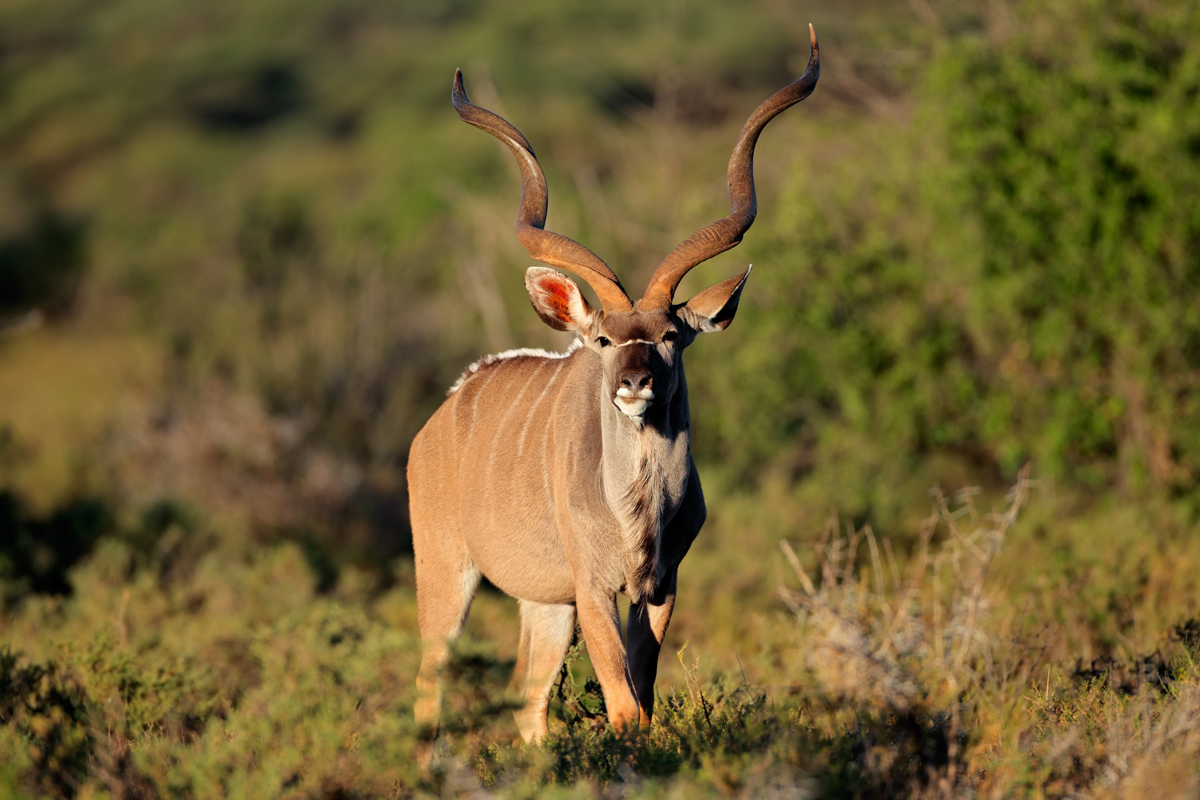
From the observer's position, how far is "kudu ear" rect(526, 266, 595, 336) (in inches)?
176

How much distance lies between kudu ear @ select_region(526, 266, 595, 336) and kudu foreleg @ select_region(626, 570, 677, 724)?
0.97 meters

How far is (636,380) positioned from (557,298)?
0.76 meters

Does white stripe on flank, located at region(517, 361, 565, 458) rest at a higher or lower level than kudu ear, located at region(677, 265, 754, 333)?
lower

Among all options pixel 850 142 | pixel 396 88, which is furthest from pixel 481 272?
pixel 396 88

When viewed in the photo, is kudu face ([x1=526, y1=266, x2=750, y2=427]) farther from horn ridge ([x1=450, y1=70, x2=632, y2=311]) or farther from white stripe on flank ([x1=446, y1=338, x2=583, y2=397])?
white stripe on flank ([x1=446, y1=338, x2=583, y2=397])

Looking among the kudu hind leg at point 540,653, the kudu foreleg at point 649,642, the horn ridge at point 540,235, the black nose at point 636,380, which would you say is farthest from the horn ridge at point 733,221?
the kudu hind leg at point 540,653

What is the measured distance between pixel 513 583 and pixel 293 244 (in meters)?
10.5

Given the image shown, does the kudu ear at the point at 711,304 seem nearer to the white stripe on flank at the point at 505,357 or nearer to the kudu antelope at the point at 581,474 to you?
the kudu antelope at the point at 581,474

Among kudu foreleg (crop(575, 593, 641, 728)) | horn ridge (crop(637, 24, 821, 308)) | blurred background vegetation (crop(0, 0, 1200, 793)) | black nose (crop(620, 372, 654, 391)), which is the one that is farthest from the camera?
blurred background vegetation (crop(0, 0, 1200, 793))

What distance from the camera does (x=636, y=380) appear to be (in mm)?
3914

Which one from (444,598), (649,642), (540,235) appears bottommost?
(444,598)

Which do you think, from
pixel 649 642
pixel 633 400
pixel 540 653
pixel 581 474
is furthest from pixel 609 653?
pixel 540 653

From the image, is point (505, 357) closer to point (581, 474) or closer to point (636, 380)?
point (581, 474)

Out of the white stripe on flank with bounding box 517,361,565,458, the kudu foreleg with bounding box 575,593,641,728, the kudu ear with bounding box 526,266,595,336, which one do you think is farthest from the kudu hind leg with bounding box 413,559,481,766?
the kudu ear with bounding box 526,266,595,336
